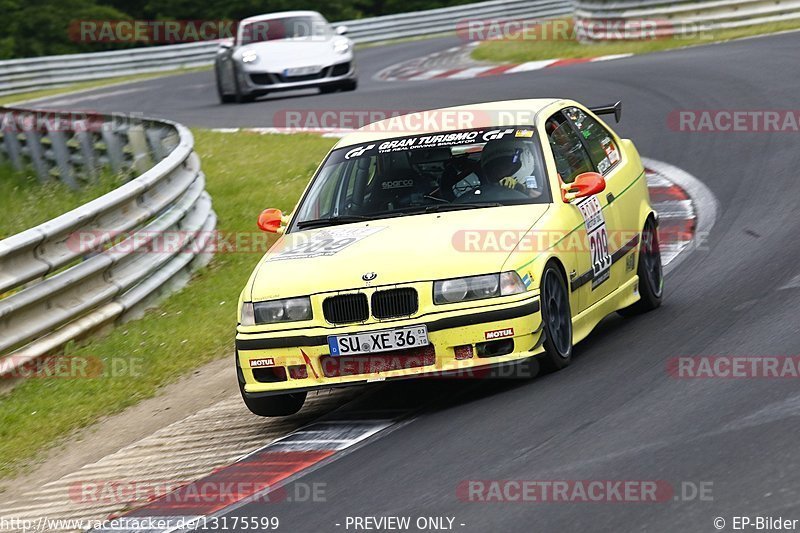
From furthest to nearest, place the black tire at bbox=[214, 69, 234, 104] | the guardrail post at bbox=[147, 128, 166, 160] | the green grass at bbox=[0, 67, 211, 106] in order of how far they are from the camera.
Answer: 1. the green grass at bbox=[0, 67, 211, 106]
2. the black tire at bbox=[214, 69, 234, 104]
3. the guardrail post at bbox=[147, 128, 166, 160]

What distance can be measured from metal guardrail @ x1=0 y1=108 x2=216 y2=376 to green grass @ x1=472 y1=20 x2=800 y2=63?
42.1 feet

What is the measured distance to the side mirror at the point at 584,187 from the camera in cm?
784

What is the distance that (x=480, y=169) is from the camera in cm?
804

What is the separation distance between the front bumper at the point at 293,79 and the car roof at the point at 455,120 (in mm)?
14657

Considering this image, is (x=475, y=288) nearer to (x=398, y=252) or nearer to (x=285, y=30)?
(x=398, y=252)

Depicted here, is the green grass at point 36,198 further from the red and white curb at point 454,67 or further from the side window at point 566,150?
the red and white curb at point 454,67

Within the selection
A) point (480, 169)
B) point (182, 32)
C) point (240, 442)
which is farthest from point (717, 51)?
point (182, 32)

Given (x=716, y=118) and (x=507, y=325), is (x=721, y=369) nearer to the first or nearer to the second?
(x=507, y=325)

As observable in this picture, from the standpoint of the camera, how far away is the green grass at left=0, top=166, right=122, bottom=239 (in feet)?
49.0

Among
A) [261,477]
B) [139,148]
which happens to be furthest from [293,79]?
[261,477]

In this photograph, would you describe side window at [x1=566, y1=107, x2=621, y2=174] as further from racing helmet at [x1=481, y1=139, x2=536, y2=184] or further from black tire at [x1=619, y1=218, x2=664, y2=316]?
racing helmet at [x1=481, y1=139, x2=536, y2=184]

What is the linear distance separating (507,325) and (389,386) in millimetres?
1207

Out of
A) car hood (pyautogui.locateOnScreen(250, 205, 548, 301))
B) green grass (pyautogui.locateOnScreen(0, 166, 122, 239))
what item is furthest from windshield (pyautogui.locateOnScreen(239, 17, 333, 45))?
car hood (pyautogui.locateOnScreen(250, 205, 548, 301))

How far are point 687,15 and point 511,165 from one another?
18491 millimetres
